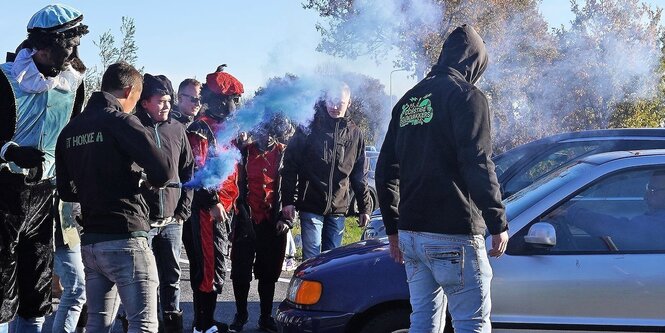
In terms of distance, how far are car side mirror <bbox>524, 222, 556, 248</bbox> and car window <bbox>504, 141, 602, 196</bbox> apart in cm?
282

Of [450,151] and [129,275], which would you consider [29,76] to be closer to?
[129,275]

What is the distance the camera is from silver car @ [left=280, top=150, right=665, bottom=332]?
14.9 ft

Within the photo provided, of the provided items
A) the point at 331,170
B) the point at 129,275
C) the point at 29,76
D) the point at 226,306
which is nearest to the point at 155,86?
the point at 29,76

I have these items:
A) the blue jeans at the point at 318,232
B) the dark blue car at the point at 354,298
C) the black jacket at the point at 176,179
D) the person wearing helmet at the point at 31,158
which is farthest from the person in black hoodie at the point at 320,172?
the person wearing helmet at the point at 31,158

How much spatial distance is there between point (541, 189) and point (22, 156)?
2.95m

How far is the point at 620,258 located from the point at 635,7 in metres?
12.8

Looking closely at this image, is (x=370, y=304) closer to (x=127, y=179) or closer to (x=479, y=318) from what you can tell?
(x=479, y=318)

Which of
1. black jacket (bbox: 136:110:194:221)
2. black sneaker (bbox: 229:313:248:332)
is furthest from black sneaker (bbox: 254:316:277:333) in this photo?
black jacket (bbox: 136:110:194:221)

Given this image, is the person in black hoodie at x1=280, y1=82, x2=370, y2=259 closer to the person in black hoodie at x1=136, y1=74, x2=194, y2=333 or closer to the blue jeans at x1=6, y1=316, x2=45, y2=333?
the person in black hoodie at x1=136, y1=74, x2=194, y2=333

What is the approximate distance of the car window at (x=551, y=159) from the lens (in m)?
7.51

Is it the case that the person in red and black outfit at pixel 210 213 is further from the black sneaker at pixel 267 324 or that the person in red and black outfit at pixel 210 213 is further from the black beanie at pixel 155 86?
the black beanie at pixel 155 86

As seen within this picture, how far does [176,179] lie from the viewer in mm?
4852

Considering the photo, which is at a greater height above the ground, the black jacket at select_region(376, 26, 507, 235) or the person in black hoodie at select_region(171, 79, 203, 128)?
the person in black hoodie at select_region(171, 79, 203, 128)

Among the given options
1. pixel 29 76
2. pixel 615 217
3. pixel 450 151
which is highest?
pixel 29 76
